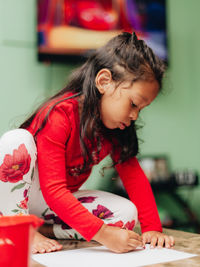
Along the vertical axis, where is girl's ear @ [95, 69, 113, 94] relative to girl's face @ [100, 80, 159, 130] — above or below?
above

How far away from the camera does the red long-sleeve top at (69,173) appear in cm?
92

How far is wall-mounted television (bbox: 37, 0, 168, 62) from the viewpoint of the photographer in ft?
6.48

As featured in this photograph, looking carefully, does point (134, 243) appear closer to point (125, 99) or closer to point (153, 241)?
point (153, 241)

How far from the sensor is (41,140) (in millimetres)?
1004

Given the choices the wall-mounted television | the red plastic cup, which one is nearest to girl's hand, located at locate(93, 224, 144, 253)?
the red plastic cup

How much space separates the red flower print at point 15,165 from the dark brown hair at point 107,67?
9 centimetres

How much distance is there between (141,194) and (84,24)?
1178mm

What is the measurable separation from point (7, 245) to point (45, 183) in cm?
41

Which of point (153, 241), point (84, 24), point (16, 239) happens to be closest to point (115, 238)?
point (153, 241)

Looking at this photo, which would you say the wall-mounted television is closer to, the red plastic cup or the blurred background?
the blurred background

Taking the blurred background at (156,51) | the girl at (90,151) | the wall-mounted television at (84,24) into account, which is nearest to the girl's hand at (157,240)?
the girl at (90,151)

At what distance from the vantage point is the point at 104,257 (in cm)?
88

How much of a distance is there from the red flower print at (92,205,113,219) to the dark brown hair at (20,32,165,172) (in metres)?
0.12

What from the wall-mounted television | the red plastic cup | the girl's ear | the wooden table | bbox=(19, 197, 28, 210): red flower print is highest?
the wall-mounted television
